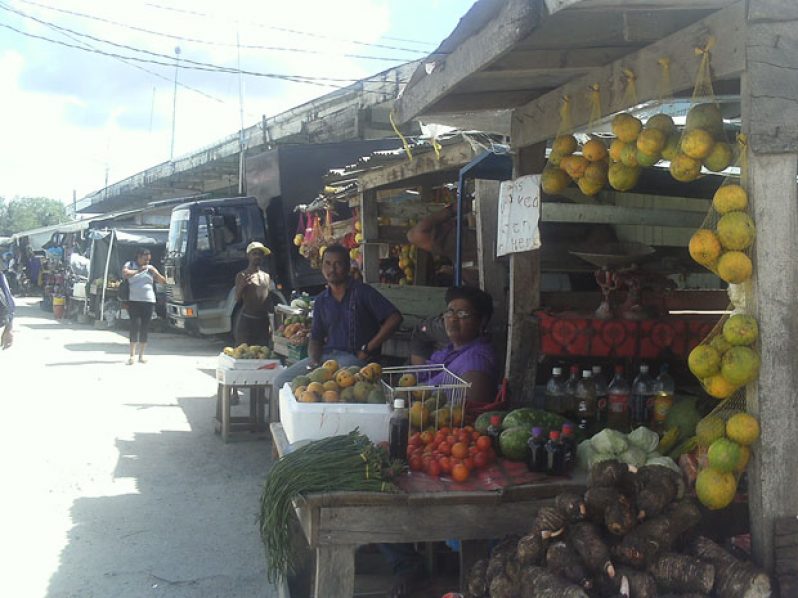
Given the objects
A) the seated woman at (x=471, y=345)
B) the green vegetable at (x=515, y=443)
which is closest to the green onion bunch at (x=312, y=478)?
the green vegetable at (x=515, y=443)

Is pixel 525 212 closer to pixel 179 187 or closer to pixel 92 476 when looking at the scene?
pixel 92 476

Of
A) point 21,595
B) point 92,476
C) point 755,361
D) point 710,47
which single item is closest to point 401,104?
point 710,47

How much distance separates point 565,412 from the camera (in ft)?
13.8

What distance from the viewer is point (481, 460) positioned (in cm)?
347

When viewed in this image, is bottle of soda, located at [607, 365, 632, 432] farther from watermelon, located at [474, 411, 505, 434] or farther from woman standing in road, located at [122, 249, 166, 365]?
woman standing in road, located at [122, 249, 166, 365]

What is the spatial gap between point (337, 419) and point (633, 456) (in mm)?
1472

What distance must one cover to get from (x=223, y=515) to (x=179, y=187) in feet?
96.9

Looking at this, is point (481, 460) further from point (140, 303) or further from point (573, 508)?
point (140, 303)

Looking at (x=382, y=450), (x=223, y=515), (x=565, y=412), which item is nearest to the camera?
(x=382, y=450)

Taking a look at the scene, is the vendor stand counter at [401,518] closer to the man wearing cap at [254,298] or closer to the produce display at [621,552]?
the produce display at [621,552]

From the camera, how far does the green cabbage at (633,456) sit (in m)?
3.31

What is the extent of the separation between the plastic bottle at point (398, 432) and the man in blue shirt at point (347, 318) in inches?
93.8

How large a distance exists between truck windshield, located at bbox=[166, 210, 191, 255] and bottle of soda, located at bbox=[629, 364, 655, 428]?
38.9 feet

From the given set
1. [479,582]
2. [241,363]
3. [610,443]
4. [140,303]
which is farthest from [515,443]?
[140,303]
